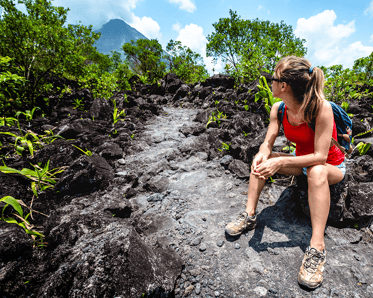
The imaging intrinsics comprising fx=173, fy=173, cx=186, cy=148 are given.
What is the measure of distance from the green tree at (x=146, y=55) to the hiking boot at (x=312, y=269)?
761 inches

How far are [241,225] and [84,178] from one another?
8.75 feet

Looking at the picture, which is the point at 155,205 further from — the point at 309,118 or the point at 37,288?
the point at 309,118

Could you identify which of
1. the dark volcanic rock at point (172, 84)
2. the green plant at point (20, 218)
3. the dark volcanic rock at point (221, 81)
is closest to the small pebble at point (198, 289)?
the green plant at point (20, 218)

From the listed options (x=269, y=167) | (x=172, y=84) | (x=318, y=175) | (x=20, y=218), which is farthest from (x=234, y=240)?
(x=172, y=84)

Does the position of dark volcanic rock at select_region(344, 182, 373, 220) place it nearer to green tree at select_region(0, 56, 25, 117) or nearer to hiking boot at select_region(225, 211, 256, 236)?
hiking boot at select_region(225, 211, 256, 236)

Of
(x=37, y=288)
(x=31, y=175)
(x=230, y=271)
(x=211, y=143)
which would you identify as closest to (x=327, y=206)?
(x=230, y=271)

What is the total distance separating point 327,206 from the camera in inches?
69.1

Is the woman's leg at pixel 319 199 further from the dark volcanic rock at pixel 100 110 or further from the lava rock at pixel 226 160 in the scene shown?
the dark volcanic rock at pixel 100 110

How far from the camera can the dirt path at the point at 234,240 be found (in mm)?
1659

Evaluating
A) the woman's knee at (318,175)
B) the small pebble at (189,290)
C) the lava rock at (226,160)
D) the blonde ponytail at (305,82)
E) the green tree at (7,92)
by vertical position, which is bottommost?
the small pebble at (189,290)

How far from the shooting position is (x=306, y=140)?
203 cm

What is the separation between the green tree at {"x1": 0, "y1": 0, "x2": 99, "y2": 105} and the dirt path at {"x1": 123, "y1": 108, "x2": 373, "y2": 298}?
16.9 feet

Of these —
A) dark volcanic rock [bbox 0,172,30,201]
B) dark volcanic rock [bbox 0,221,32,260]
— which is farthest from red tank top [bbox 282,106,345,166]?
dark volcanic rock [bbox 0,172,30,201]

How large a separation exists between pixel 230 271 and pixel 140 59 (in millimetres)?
22188
